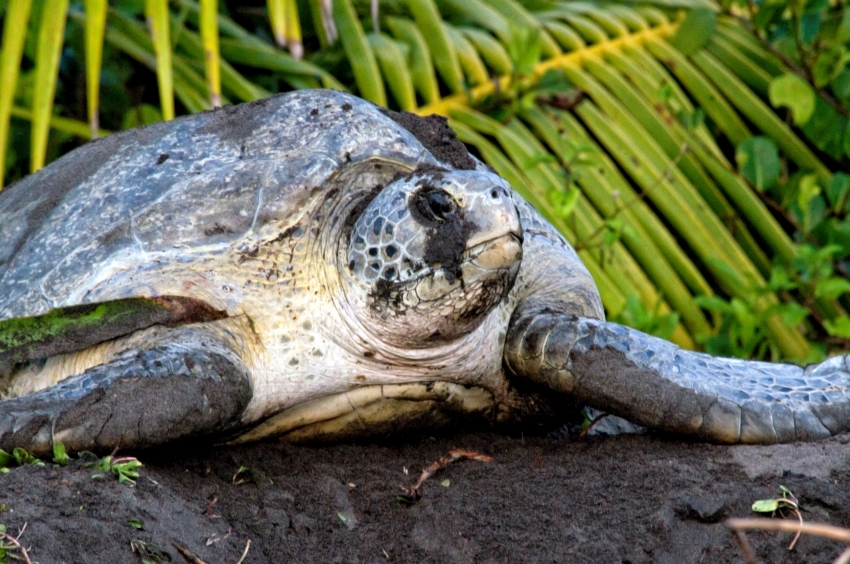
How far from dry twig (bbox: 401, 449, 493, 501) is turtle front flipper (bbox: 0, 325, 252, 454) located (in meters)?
0.49

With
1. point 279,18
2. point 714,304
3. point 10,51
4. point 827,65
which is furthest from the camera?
point 827,65

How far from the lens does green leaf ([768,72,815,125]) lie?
17.2 ft

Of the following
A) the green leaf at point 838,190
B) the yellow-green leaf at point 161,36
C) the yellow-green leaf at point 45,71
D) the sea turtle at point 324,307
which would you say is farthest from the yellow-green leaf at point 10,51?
the green leaf at point 838,190

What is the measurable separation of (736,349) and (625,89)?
4.81ft

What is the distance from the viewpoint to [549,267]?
328 centimetres

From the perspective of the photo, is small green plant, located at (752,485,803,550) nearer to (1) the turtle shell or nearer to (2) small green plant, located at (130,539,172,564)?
(2) small green plant, located at (130,539,172,564)

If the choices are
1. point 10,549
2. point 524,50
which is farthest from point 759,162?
point 10,549

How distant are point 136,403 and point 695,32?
4.22m

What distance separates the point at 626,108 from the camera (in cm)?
527

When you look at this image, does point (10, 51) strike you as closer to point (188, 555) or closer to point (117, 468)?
point (117, 468)

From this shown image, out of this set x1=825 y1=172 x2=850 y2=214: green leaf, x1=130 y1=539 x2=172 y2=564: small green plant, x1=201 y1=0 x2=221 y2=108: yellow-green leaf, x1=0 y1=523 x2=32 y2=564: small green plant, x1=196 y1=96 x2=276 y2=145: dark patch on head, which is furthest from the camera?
x1=825 y1=172 x2=850 y2=214: green leaf

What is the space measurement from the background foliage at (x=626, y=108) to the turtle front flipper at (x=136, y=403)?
2227mm

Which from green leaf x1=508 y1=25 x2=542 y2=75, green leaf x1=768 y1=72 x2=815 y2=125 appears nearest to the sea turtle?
green leaf x1=508 y1=25 x2=542 y2=75

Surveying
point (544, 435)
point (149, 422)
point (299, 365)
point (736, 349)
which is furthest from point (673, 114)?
point (149, 422)
